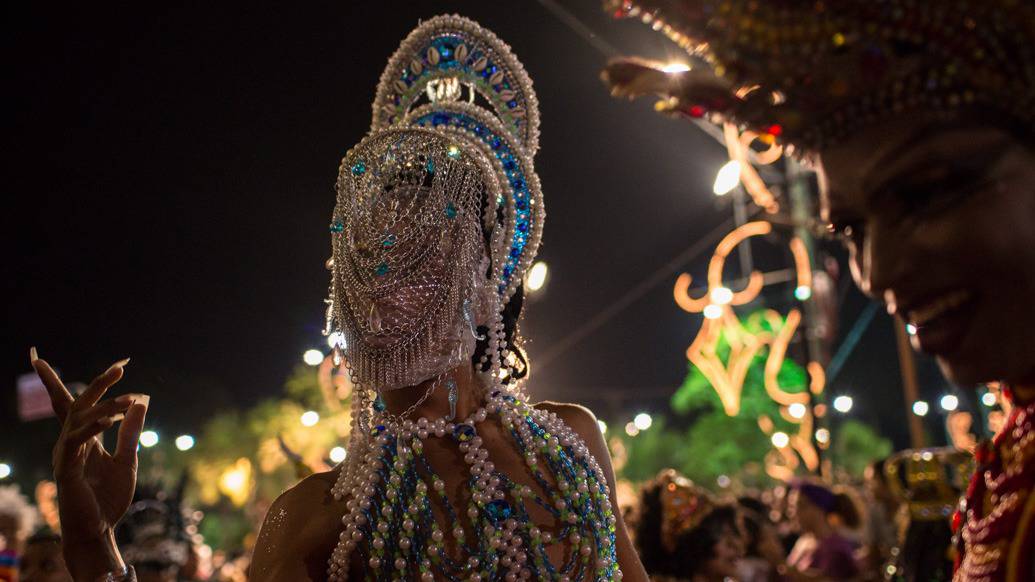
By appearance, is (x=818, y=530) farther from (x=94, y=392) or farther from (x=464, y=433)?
(x=94, y=392)

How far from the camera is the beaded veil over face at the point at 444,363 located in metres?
2.11

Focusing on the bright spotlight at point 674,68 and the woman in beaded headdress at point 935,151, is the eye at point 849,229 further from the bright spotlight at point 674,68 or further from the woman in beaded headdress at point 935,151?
the bright spotlight at point 674,68

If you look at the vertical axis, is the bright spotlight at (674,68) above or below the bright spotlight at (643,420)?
below

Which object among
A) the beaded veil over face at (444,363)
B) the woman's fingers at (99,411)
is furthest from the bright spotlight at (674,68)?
the woman's fingers at (99,411)

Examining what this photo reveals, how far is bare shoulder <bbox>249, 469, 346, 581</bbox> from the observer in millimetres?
2004

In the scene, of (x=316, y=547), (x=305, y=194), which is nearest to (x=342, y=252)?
(x=316, y=547)

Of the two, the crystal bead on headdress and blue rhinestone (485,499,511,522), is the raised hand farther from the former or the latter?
the crystal bead on headdress

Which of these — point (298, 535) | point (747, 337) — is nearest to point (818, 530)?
point (298, 535)

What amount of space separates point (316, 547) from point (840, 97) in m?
1.54

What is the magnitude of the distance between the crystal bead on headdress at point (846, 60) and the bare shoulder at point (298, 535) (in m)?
1.35

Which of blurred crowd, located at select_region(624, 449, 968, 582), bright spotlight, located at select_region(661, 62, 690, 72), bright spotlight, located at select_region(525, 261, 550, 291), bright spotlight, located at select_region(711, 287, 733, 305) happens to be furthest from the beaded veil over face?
bright spotlight, located at select_region(711, 287, 733, 305)

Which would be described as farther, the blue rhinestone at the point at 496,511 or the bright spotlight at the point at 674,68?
the blue rhinestone at the point at 496,511

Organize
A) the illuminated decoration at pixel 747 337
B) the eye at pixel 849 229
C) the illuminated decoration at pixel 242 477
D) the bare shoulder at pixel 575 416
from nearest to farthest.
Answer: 1. the eye at pixel 849 229
2. the bare shoulder at pixel 575 416
3. the illuminated decoration at pixel 747 337
4. the illuminated decoration at pixel 242 477

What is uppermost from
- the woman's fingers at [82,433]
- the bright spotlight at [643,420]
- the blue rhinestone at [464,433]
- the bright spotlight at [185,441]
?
the bright spotlight at [643,420]
